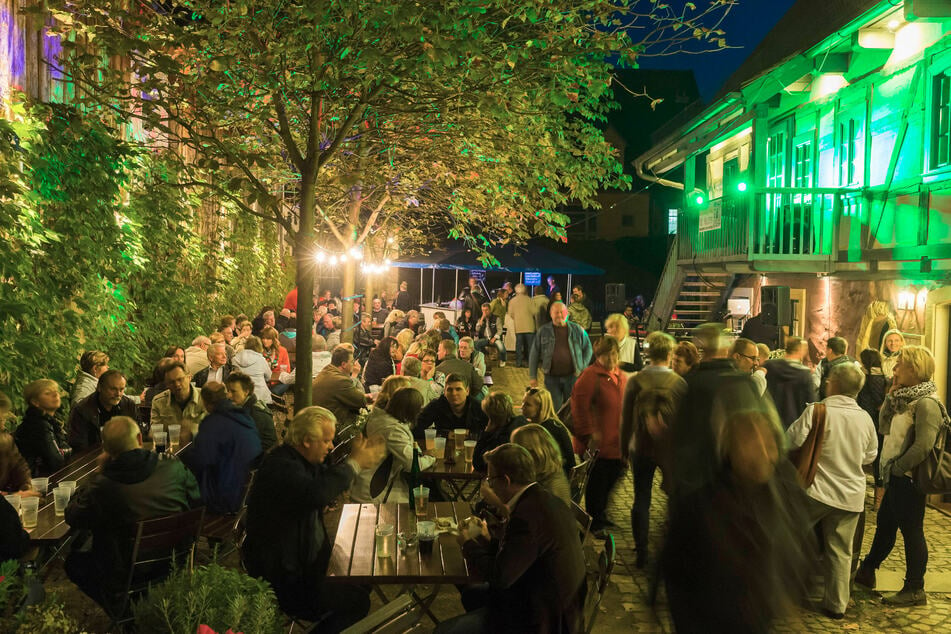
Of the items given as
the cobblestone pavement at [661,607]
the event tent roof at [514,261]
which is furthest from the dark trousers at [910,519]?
the event tent roof at [514,261]

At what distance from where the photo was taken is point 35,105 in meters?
8.40

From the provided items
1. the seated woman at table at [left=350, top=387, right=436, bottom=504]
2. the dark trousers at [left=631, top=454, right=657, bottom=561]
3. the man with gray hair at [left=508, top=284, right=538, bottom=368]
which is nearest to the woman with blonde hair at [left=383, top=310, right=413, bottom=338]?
the man with gray hair at [left=508, top=284, right=538, bottom=368]

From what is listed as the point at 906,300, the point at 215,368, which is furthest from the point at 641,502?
the point at 906,300

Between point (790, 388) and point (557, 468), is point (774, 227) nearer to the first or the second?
point (790, 388)

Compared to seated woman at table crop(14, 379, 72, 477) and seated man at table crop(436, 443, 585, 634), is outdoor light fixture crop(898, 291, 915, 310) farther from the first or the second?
seated woman at table crop(14, 379, 72, 477)

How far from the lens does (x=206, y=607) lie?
11.2ft

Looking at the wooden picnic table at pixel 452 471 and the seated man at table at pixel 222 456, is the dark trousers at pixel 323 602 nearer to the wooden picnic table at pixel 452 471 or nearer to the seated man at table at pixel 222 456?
the seated man at table at pixel 222 456

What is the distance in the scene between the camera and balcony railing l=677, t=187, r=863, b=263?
12570 millimetres

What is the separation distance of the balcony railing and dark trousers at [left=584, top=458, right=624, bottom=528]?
21.9 feet

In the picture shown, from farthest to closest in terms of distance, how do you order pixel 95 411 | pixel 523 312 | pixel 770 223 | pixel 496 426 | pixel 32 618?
pixel 523 312, pixel 770 223, pixel 95 411, pixel 496 426, pixel 32 618

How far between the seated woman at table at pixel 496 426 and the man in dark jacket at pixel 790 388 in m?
2.52

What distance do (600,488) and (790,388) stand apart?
1918mm

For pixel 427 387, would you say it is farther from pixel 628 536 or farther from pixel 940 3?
pixel 940 3

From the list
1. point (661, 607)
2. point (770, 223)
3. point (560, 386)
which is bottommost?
point (661, 607)
